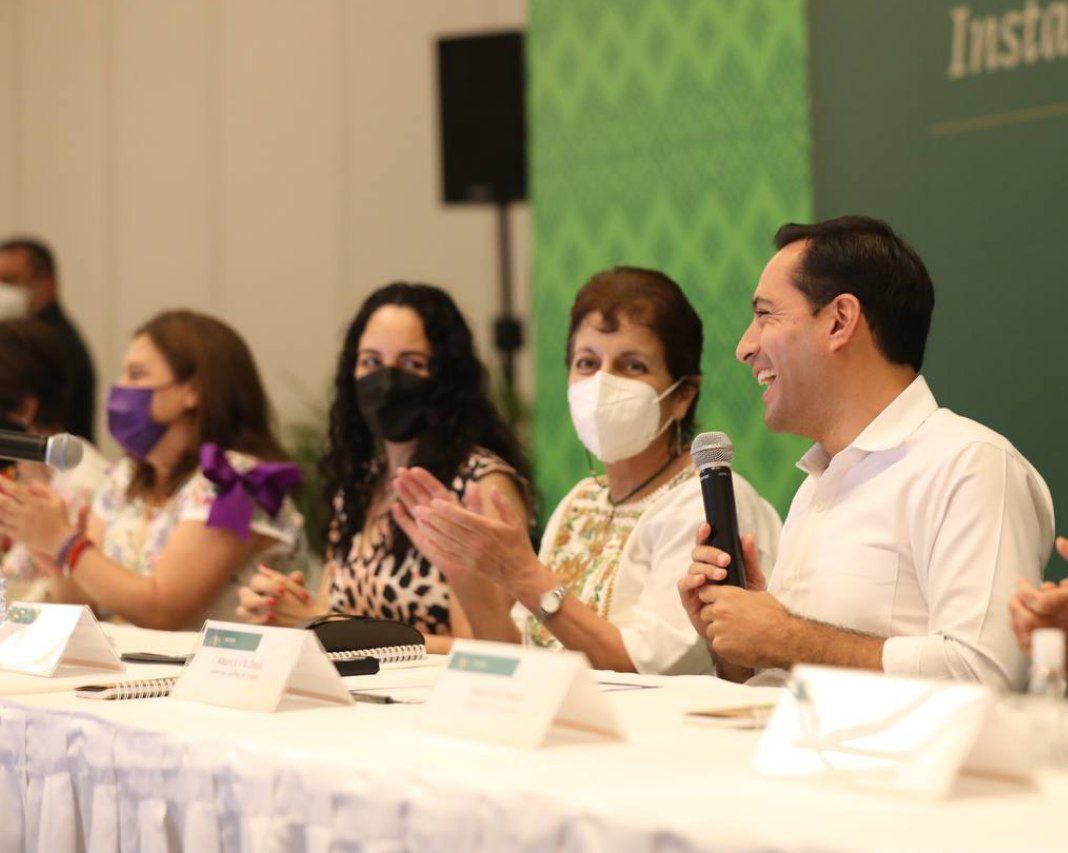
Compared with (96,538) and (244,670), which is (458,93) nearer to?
(96,538)

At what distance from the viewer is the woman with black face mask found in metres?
3.24

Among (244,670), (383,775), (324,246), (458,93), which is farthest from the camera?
(324,246)

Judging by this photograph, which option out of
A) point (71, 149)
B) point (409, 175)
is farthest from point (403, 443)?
point (71, 149)

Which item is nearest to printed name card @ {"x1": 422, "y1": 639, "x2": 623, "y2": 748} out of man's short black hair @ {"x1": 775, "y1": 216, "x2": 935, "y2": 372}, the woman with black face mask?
man's short black hair @ {"x1": 775, "y1": 216, "x2": 935, "y2": 372}

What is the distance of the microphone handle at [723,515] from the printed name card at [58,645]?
0.96 metres

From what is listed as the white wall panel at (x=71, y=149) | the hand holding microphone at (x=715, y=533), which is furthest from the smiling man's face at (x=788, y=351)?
the white wall panel at (x=71, y=149)

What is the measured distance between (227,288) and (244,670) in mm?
5571

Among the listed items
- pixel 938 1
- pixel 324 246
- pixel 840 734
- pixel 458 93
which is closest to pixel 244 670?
pixel 840 734

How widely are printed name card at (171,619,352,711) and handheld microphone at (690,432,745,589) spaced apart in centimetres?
55

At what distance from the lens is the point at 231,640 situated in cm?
198

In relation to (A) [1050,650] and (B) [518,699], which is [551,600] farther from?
(A) [1050,650]

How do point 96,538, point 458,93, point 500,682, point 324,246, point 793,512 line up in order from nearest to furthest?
point 500,682 → point 793,512 → point 96,538 → point 458,93 → point 324,246

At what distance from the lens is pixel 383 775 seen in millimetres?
1460

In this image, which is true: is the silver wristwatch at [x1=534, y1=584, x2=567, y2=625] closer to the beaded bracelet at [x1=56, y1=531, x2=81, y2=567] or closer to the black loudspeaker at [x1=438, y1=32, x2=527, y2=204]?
the beaded bracelet at [x1=56, y1=531, x2=81, y2=567]
